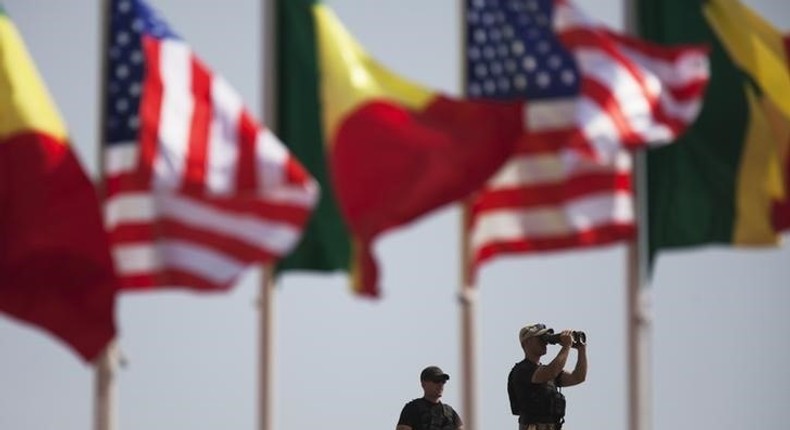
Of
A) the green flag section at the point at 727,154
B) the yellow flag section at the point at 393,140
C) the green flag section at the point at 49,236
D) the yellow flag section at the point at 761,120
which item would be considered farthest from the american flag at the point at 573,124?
the green flag section at the point at 49,236

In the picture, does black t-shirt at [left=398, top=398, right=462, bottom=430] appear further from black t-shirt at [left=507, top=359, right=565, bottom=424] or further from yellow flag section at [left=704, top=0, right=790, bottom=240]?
yellow flag section at [left=704, top=0, right=790, bottom=240]

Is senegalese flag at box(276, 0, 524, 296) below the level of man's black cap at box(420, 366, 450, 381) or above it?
above

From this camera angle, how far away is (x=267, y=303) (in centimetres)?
3825

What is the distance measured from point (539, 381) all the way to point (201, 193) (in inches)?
323

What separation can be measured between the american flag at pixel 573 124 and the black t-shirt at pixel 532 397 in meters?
8.62

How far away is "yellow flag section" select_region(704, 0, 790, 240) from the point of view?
38781 mm

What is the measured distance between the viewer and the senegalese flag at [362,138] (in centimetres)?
3691

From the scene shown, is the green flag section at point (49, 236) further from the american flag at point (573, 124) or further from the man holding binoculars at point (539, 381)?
the man holding binoculars at point (539, 381)

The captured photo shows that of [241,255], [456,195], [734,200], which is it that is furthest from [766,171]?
[241,255]

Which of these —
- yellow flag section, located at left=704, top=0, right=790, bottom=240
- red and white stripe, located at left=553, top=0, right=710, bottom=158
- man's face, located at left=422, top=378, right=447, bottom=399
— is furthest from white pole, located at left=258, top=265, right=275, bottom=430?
man's face, located at left=422, top=378, right=447, bottom=399

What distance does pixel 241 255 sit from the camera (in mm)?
36031

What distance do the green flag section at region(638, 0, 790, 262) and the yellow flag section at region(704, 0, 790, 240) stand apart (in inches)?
0.4

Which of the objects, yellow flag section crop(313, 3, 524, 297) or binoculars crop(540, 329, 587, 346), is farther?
yellow flag section crop(313, 3, 524, 297)

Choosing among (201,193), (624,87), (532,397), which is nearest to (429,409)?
(532,397)
